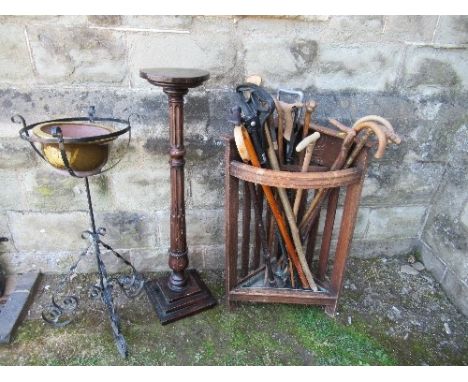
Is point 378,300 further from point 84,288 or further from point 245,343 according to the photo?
point 84,288

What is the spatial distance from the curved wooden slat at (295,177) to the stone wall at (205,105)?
49cm

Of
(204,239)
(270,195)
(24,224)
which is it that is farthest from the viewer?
(204,239)

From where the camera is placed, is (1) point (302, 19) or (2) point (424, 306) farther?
(2) point (424, 306)

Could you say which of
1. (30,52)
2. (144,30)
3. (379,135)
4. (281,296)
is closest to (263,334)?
(281,296)

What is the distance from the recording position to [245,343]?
1770 mm

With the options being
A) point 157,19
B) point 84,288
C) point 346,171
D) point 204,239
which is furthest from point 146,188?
point 346,171

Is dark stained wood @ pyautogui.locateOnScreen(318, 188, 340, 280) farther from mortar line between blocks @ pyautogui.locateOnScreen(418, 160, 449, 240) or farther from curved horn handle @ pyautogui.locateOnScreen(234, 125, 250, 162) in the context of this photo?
mortar line between blocks @ pyautogui.locateOnScreen(418, 160, 449, 240)

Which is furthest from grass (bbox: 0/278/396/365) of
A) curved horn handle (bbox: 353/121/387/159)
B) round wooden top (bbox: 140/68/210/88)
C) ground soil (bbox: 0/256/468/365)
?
round wooden top (bbox: 140/68/210/88)

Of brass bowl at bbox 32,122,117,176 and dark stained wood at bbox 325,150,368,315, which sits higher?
brass bowl at bbox 32,122,117,176

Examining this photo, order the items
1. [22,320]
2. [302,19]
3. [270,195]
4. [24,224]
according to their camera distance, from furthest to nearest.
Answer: [24,224], [22,320], [302,19], [270,195]

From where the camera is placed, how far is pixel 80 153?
1.42m

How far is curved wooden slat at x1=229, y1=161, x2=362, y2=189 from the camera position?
1430 millimetres

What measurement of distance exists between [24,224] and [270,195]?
138cm

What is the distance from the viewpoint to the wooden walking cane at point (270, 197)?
56.5 inches
